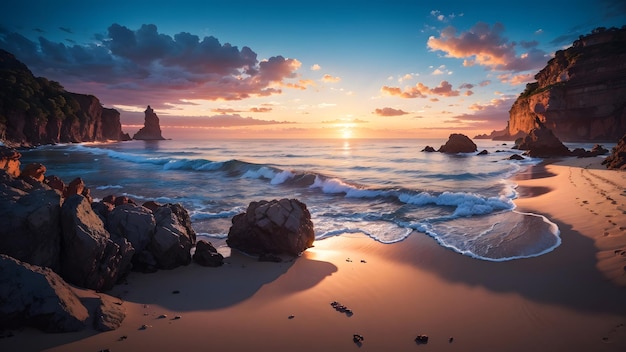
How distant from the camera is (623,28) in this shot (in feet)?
256

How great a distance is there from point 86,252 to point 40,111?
338 feet

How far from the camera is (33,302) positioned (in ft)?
13.8

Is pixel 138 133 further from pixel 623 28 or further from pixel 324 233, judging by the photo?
pixel 623 28

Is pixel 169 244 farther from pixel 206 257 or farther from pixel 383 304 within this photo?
pixel 383 304

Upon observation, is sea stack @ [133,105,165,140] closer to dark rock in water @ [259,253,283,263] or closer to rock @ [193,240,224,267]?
rock @ [193,240,224,267]

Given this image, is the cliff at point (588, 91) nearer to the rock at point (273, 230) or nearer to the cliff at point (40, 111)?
the rock at point (273, 230)

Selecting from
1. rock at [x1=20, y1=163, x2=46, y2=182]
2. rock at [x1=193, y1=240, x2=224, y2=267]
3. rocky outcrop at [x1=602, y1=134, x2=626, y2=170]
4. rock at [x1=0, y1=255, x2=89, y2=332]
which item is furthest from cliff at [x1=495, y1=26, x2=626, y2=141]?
rock at [x1=0, y1=255, x2=89, y2=332]

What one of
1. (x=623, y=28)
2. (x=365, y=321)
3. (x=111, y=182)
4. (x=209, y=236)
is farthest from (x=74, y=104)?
(x=623, y=28)

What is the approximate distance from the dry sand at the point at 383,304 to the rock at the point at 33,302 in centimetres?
→ 16

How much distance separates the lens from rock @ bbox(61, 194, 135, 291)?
5.53 metres

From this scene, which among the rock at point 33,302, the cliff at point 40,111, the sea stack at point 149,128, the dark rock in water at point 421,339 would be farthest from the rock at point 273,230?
the sea stack at point 149,128

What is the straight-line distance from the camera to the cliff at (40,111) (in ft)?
241

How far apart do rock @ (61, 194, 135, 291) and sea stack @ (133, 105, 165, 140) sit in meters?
190

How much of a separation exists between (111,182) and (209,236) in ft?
61.7
